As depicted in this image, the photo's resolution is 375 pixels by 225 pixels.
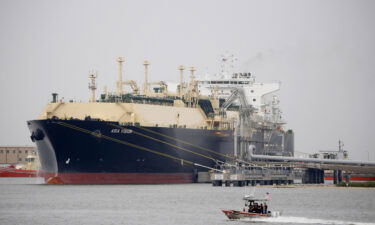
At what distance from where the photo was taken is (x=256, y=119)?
366 feet

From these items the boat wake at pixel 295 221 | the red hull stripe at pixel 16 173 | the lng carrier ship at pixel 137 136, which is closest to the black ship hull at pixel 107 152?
the lng carrier ship at pixel 137 136

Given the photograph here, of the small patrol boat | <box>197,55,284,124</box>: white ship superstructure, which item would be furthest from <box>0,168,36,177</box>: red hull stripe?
the small patrol boat

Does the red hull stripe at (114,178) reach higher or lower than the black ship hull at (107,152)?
lower

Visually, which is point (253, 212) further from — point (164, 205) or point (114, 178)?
point (114, 178)

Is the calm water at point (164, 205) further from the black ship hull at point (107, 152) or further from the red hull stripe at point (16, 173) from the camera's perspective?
the red hull stripe at point (16, 173)

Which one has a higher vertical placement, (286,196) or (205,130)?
(205,130)

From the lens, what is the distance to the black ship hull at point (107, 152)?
3255 inches

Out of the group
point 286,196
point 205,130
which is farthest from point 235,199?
point 205,130

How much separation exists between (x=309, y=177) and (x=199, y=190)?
24.0m

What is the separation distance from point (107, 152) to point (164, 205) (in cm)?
1849

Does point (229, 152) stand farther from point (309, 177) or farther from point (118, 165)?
point (118, 165)

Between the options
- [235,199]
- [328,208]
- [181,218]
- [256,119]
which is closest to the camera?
[181,218]

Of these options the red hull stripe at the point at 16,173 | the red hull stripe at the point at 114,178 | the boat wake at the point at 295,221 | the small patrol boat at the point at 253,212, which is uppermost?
the red hull stripe at the point at 16,173

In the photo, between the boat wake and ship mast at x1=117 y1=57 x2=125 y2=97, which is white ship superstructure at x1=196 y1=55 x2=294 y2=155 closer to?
ship mast at x1=117 y1=57 x2=125 y2=97
